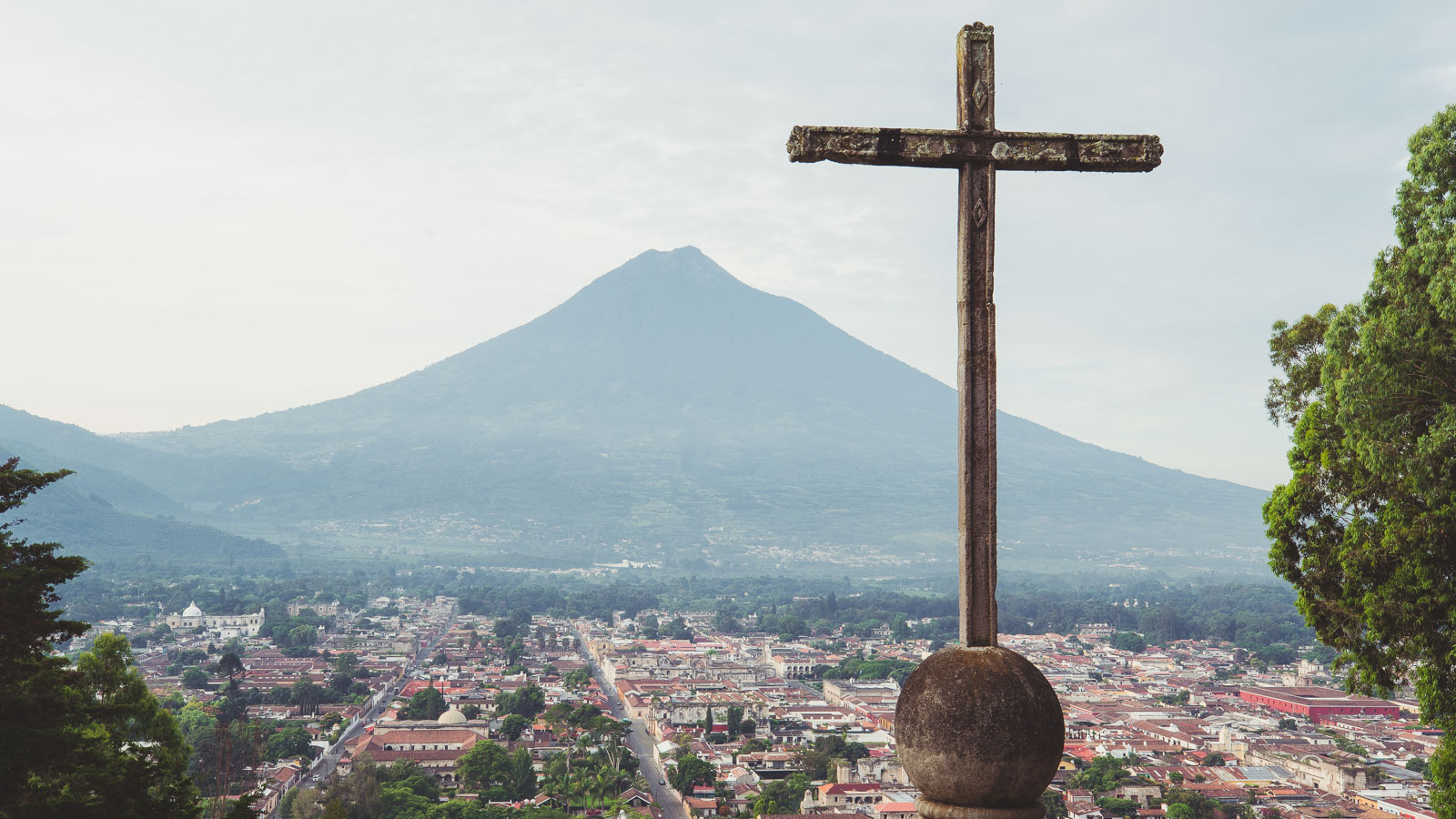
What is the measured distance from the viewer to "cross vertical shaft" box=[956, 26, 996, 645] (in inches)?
181

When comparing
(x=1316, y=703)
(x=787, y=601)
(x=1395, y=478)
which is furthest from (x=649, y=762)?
(x=787, y=601)

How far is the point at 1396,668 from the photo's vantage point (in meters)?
9.23

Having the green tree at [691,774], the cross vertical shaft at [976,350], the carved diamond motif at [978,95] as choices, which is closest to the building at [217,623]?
the green tree at [691,774]

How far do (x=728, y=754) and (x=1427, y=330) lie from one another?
38.5m

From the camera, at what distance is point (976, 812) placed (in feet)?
13.8

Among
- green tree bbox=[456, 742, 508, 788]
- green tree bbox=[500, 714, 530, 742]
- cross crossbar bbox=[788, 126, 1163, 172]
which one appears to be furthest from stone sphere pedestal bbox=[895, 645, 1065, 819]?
green tree bbox=[500, 714, 530, 742]

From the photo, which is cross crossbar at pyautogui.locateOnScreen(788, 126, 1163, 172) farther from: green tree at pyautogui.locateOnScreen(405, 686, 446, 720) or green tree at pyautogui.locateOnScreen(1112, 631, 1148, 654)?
green tree at pyautogui.locateOnScreen(1112, 631, 1148, 654)

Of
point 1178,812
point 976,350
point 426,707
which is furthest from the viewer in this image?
point 426,707

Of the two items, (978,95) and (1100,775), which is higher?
(978,95)

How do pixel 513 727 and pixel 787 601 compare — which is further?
pixel 787 601

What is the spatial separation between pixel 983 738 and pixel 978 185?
2.13 meters

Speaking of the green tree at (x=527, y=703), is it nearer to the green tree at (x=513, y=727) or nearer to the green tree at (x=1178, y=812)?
the green tree at (x=513, y=727)

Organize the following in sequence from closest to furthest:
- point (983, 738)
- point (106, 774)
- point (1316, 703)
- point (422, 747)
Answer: point (983, 738), point (106, 774), point (422, 747), point (1316, 703)

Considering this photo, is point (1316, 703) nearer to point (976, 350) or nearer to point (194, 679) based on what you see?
point (194, 679)
